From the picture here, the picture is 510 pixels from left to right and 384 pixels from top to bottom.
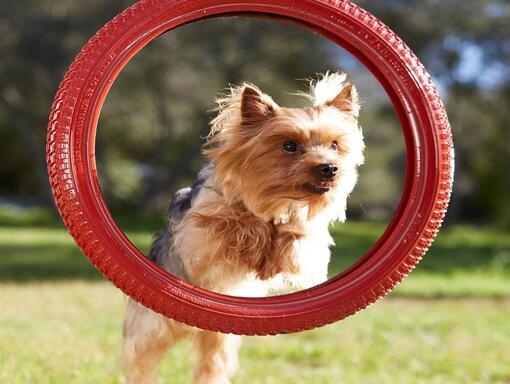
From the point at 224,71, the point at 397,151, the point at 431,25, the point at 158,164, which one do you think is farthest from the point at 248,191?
the point at 397,151

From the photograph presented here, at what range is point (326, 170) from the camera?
170 inches

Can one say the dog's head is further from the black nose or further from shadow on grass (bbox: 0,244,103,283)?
shadow on grass (bbox: 0,244,103,283)

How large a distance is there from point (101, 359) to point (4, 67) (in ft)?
64.1

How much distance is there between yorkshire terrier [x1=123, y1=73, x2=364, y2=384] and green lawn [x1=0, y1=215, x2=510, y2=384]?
203 centimetres

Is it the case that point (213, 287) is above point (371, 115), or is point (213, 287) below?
below

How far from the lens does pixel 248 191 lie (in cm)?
454

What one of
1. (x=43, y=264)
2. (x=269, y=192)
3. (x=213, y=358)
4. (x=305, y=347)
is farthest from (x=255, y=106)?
(x=43, y=264)

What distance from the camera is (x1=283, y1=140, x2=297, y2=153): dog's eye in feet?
14.6

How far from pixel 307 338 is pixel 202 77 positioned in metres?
17.9

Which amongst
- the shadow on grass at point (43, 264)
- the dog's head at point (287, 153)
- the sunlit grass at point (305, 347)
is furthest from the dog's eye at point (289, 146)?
the shadow on grass at point (43, 264)

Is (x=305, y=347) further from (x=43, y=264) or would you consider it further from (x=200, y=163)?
(x=200, y=163)

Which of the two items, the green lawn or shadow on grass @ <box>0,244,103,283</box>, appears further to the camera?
shadow on grass @ <box>0,244,103,283</box>

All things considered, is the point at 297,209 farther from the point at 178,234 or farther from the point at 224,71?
the point at 224,71

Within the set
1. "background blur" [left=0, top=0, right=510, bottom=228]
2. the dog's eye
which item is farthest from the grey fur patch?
"background blur" [left=0, top=0, right=510, bottom=228]
